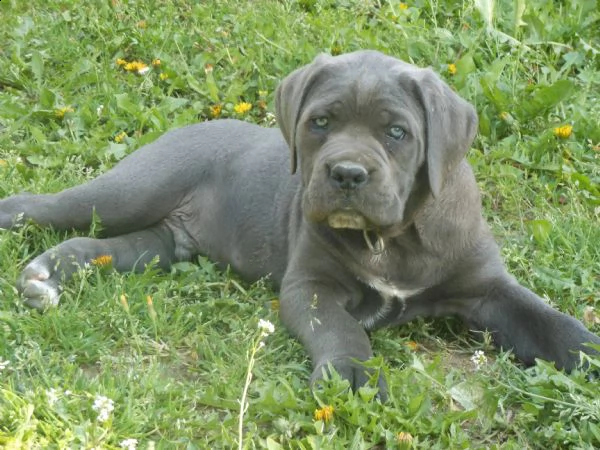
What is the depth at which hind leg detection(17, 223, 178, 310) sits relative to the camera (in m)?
4.82

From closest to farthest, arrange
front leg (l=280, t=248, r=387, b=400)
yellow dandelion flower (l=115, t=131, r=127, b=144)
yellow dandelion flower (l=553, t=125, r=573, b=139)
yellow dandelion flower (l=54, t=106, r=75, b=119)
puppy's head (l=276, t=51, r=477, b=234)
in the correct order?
front leg (l=280, t=248, r=387, b=400), puppy's head (l=276, t=51, r=477, b=234), yellow dandelion flower (l=553, t=125, r=573, b=139), yellow dandelion flower (l=115, t=131, r=127, b=144), yellow dandelion flower (l=54, t=106, r=75, b=119)

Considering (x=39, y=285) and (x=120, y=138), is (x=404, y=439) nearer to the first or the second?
(x=39, y=285)

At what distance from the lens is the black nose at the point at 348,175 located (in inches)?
164

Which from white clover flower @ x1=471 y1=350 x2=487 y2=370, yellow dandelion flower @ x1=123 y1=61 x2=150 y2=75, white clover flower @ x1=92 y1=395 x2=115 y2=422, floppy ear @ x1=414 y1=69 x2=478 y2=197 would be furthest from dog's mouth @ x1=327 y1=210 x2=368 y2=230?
yellow dandelion flower @ x1=123 y1=61 x2=150 y2=75

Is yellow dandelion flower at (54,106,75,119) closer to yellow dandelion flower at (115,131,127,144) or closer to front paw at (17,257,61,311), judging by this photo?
yellow dandelion flower at (115,131,127,144)

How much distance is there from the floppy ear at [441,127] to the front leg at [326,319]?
0.63 metres

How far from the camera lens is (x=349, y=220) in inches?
172

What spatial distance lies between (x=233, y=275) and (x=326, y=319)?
38.7 inches

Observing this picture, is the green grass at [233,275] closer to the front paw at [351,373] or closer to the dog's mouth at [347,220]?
the front paw at [351,373]

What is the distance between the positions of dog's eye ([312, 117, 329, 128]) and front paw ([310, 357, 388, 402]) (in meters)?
0.97

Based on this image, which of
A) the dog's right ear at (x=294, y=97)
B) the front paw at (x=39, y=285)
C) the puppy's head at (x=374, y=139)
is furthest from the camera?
the front paw at (x=39, y=285)

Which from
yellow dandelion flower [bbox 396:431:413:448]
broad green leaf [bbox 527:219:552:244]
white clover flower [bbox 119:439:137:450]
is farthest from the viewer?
broad green leaf [bbox 527:219:552:244]

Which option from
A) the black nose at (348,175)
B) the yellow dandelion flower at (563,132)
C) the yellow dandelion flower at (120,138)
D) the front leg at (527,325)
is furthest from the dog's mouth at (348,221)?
the yellow dandelion flower at (120,138)

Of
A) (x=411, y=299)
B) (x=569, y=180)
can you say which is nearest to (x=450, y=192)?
(x=411, y=299)
